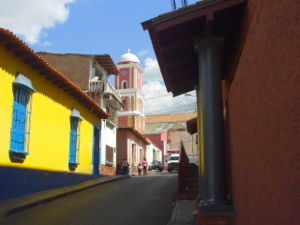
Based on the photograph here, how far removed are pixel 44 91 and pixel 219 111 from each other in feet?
27.2

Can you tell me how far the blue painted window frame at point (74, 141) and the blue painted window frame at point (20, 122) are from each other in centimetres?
423

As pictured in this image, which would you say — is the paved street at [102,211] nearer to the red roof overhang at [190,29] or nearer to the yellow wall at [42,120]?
the yellow wall at [42,120]

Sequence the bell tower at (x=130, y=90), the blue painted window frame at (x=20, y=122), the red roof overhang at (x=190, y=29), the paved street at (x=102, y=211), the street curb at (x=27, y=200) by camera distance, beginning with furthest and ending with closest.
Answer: the bell tower at (x=130, y=90)
the blue painted window frame at (x=20, y=122)
the street curb at (x=27, y=200)
the paved street at (x=102, y=211)
the red roof overhang at (x=190, y=29)

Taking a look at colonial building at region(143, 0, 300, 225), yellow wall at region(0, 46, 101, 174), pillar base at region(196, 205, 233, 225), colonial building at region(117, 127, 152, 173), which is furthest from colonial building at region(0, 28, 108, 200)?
colonial building at region(117, 127, 152, 173)

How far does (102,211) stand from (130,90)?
4239 cm

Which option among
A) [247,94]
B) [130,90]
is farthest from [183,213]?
[130,90]

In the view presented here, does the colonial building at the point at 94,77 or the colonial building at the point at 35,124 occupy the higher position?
the colonial building at the point at 94,77

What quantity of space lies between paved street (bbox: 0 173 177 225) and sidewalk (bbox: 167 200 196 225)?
0.68 ft

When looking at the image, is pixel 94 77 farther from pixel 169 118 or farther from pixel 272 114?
pixel 169 118

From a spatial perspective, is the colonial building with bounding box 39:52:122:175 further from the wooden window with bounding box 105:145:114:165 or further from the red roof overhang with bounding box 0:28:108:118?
the red roof overhang with bounding box 0:28:108:118

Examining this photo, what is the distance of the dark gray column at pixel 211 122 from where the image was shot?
6.59 m

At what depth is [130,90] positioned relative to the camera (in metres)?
51.8

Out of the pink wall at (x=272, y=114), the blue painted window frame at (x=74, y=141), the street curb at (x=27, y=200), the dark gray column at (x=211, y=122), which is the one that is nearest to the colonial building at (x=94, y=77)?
the blue painted window frame at (x=74, y=141)

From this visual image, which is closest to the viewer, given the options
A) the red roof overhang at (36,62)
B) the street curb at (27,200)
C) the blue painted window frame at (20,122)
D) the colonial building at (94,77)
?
the street curb at (27,200)
